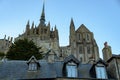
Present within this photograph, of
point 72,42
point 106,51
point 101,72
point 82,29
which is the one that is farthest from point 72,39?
point 101,72

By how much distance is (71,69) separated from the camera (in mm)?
16875

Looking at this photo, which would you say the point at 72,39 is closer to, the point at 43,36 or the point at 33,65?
the point at 43,36

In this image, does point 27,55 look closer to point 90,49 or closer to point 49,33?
point 90,49

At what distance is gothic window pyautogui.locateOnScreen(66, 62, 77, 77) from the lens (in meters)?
16.4

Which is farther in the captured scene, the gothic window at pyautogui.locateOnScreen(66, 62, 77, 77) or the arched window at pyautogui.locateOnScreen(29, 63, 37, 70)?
the arched window at pyautogui.locateOnScreen(29, 63, 37, 70)

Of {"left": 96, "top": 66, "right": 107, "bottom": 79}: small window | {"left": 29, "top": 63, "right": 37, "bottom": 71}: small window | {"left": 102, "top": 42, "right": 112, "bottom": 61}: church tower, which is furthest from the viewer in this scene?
{"left": 102, "top": 42, "right": 112, "bottom": 61}: church tower

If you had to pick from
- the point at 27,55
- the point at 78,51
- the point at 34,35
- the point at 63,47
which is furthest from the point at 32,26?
the point at 27,55

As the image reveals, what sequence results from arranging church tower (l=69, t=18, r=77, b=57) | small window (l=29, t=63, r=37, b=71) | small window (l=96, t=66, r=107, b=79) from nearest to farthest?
small window (l=96, t=66, r=107, b=79), small window (l=29, t=63, r=37, b=71), church tower (l=69, t=18, r=77, b=57)

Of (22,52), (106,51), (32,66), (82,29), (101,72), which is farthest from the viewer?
(82,29)

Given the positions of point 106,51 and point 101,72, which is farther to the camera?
point 106,51

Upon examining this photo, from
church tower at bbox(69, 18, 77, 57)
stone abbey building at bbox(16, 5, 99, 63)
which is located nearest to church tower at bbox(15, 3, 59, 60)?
stone abbey building at bbox(16, 5, 99, 63)

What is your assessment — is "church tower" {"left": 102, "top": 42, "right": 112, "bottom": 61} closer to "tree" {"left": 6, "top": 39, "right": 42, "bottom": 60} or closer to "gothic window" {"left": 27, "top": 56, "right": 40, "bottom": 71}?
"gothic window" {"left": 27, "top": 56, "right": 40, "bottom": 71}

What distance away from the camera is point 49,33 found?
7056 centimetres

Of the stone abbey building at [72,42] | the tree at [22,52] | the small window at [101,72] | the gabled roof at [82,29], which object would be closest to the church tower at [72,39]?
the stone abbey building at [72,42]
